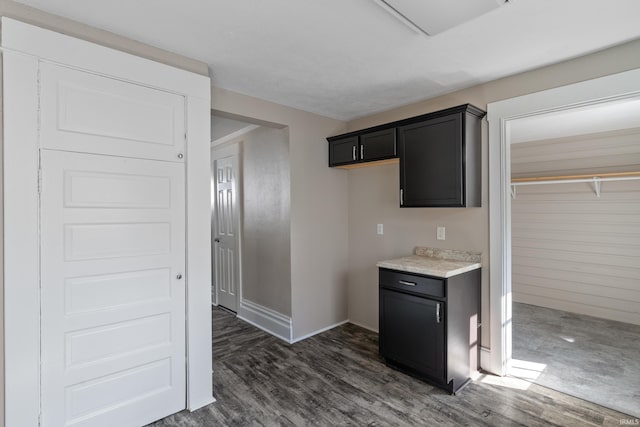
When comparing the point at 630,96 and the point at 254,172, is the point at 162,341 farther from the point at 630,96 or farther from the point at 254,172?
the point at 630,96

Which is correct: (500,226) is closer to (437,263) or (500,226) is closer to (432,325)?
(437,263)

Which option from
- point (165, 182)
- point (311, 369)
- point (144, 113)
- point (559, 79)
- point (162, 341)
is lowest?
point (311, 369)

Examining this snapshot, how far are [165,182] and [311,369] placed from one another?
201cm

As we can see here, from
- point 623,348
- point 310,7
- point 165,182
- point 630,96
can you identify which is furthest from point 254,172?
point 623,348

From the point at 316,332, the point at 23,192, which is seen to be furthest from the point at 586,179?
the point at 23,192

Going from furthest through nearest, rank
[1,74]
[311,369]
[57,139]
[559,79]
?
[311,369], [559,79], [57,139], [1,74]

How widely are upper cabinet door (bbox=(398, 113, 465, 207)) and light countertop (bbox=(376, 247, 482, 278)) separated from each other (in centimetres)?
52

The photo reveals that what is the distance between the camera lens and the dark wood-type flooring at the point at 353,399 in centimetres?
210

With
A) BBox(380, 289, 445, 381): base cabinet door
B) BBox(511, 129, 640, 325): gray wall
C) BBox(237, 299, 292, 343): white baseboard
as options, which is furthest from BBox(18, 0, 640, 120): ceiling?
BBox(237, 299, 292, 343): white baseboard

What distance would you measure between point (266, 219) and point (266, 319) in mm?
1205

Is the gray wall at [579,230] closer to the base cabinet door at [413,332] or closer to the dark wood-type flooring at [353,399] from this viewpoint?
the dark wood-type flooring at [353,399]

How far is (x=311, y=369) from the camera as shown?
110 inches

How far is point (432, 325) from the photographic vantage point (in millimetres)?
2451

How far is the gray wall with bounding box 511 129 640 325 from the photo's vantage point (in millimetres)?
3613
